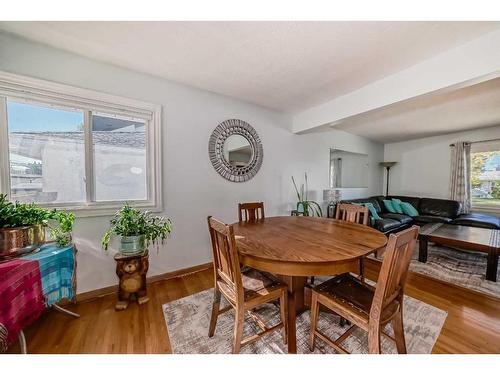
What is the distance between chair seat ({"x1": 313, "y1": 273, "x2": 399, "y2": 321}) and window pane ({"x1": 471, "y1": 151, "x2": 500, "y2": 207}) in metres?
5.07

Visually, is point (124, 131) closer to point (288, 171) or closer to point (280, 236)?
point (280, 236)

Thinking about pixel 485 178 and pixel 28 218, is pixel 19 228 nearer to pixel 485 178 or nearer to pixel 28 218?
pixel 28 218

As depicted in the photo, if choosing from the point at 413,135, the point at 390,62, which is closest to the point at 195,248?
the point at 390,62

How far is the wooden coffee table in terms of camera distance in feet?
7.09

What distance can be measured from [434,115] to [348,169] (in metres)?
1.77

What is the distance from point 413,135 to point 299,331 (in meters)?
5.19

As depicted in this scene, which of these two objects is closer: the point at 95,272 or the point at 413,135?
the point at 95,272

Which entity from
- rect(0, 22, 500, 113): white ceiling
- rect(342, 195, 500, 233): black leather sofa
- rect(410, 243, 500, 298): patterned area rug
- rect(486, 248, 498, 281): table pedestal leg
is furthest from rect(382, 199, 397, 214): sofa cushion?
rect(0, 22, 500, 113): white ceiling

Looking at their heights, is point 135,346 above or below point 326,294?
below

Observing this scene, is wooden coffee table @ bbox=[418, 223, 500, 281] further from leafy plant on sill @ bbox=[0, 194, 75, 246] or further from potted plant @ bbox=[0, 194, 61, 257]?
potted plant @ bbox=[0, 194, 61, 257]

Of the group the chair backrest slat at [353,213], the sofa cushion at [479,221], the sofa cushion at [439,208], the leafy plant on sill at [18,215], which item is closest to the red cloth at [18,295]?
the leafy plant on sill at [18,215]

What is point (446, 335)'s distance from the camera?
56.4 inches

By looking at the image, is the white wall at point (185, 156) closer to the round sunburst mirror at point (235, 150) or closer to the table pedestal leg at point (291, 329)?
the round sunburst mirror at point (235, 150)

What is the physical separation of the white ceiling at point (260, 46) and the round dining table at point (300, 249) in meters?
1.56
